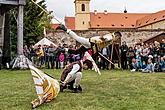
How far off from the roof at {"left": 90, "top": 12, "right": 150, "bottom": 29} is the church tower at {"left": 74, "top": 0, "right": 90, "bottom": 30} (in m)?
1.42

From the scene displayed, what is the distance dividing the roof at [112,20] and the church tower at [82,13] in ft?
4.66

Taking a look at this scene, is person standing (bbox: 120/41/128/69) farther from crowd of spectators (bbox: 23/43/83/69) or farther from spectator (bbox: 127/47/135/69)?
crowd of spectators (bbox: 23/43/83/69)

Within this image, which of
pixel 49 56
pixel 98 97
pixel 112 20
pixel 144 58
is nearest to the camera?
pixel 98 97

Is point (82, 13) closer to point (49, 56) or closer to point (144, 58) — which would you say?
point (49, 56)

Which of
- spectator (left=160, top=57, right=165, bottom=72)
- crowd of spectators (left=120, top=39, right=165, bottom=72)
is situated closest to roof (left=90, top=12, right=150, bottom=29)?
crowd of spectators (left=120, top=39, right=165, bottom=72)

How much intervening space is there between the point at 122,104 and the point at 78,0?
2832 inches

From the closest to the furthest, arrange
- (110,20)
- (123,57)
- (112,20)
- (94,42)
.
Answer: (94,42)
(123,57)
(110,20)
(112,20)

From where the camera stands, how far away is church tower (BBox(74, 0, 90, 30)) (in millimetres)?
78062

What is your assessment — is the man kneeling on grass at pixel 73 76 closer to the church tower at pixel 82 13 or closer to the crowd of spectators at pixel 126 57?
the crowd of spectators at pixel 126 57

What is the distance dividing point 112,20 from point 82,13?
7.76 metres

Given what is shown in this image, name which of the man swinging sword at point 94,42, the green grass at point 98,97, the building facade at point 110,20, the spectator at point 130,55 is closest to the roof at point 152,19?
the building facade at point 110,20

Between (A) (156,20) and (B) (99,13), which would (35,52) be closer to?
(A) (156,20)

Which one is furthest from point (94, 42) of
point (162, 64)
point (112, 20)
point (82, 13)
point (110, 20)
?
point (112, 20)

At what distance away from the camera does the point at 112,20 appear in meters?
82.6
